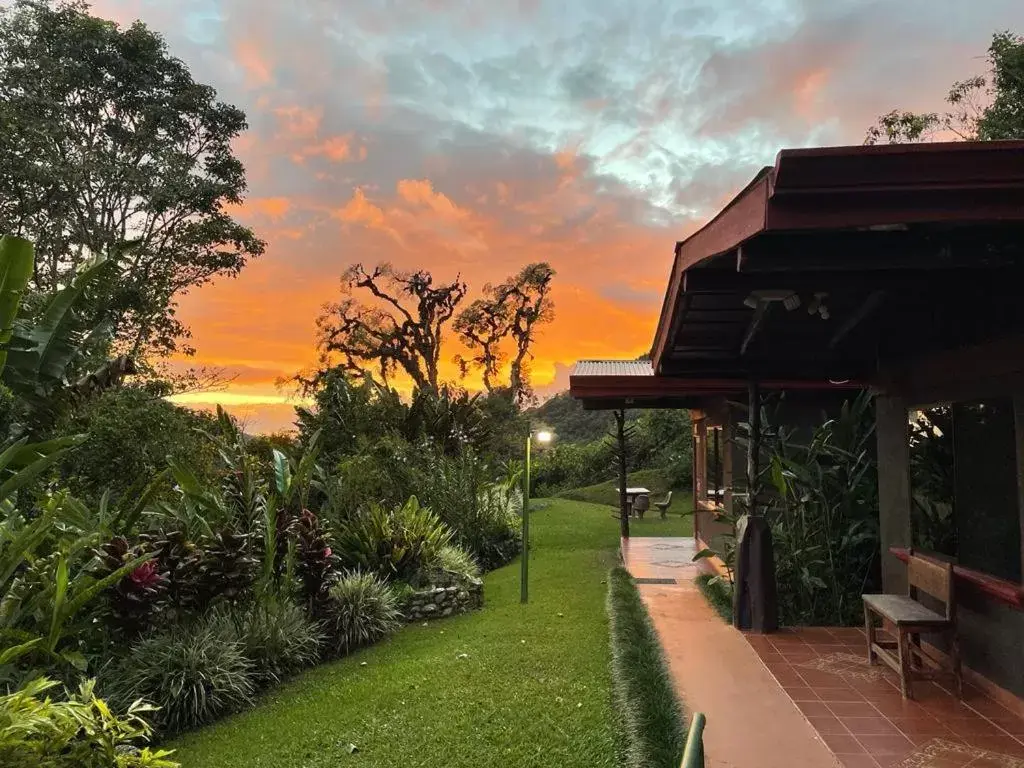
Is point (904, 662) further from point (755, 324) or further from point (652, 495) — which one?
point (652, 495)

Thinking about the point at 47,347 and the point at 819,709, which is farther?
the point at 47,347

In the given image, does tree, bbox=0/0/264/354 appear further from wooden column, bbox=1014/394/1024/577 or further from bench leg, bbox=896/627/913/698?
wooden column, bbox=1014/394/1024/577

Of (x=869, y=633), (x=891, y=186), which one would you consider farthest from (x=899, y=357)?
(x=891, y=186)

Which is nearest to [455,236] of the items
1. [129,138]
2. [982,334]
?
[129,138]

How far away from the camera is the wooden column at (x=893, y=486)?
6027mm

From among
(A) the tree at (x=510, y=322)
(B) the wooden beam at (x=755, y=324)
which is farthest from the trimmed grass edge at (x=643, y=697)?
(A) the tree at (x=510, y=322)

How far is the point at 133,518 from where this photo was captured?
603 centimetres

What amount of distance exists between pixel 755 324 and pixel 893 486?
7.79 ft

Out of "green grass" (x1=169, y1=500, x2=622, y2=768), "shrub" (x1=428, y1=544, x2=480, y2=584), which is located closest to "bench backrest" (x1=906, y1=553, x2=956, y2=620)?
"green grass" (x1=169, y1=500, x2=622, y2=768)

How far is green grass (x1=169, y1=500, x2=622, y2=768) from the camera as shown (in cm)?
425

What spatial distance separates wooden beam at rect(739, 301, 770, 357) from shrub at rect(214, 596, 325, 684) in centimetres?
480

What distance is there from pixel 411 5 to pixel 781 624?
8657mm

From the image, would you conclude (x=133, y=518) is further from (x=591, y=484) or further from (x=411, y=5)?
(x=591, y=484)

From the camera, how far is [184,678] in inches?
218
